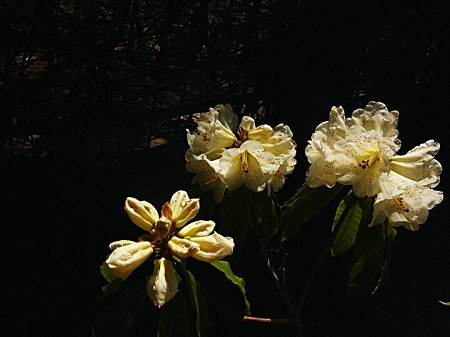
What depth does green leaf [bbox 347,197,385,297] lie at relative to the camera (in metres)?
0.98

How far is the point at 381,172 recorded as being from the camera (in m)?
0.95

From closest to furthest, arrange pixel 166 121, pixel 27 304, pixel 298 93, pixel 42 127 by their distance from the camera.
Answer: pixel 27 304 → pixel 42 127 → pixel 298 93 → pixel 166 121

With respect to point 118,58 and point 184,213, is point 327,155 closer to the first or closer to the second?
point 184,213

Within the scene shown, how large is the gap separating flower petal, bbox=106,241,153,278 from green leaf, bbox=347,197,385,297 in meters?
0.34

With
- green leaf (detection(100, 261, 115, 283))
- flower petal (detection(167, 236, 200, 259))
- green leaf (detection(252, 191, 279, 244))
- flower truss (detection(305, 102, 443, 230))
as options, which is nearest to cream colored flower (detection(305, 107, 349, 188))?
flower truss (detection(305, 102, 443, 230))

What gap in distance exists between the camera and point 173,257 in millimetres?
917

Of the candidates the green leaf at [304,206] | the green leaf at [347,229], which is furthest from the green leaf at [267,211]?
the green leaf at [347,229]

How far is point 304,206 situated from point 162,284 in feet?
1.03

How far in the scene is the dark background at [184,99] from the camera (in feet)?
7.47

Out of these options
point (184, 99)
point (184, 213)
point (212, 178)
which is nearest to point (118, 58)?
point (184, 99)

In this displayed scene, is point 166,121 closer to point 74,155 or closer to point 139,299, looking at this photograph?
point 74,155

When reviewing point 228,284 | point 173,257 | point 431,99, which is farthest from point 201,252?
point 431,99

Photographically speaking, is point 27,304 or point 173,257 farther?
point 27,304

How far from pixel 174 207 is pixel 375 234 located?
32cm
